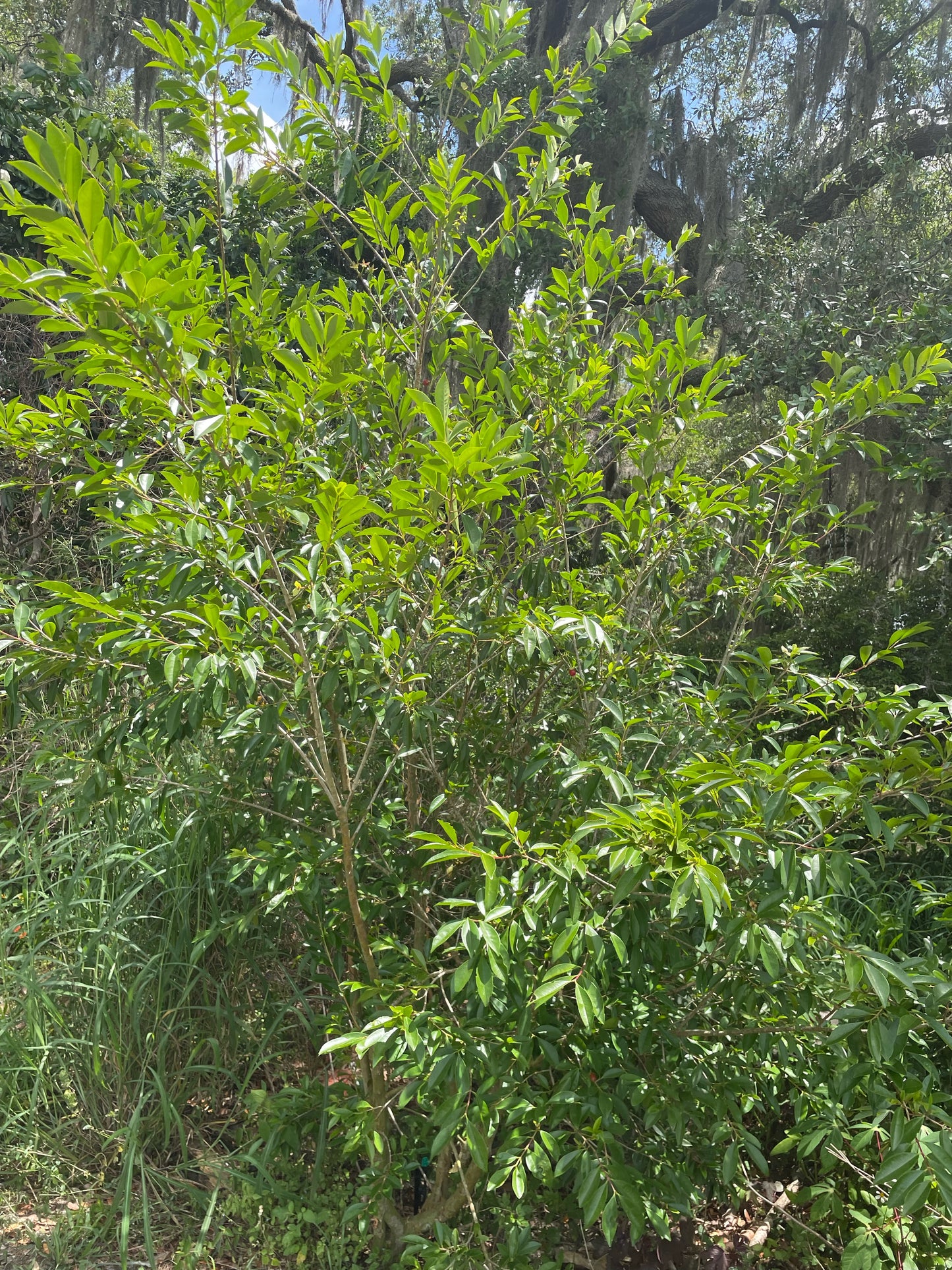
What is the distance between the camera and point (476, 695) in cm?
205

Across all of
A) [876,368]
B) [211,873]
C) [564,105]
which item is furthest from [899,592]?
[211,873]

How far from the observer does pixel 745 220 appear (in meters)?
6.54

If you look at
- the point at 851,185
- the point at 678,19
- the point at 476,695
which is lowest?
the point at 476,695

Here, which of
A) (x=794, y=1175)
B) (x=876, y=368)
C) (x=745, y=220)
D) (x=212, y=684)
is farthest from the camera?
(x=745, y=220)

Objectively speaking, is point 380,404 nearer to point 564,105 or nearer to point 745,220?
point 564,105

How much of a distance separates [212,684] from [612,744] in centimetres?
78

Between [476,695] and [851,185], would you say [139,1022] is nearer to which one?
[476,695]

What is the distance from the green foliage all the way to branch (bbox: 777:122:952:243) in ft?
19.3

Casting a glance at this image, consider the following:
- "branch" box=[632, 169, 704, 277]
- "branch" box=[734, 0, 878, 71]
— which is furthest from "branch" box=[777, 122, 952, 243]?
"branch" box=[632, 169, 704, 277]

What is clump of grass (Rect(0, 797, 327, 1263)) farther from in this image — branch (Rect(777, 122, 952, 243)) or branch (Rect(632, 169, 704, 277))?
branch (Rect(632, 169, 704, 277))

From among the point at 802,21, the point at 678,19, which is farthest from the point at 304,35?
the point at 802,21

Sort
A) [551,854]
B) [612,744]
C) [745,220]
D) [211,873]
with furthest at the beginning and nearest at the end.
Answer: [745,220] < [211,873] < [612,744] < [551,854]

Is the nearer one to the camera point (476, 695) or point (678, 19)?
point (476, 695)

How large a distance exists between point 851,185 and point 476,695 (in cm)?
721
